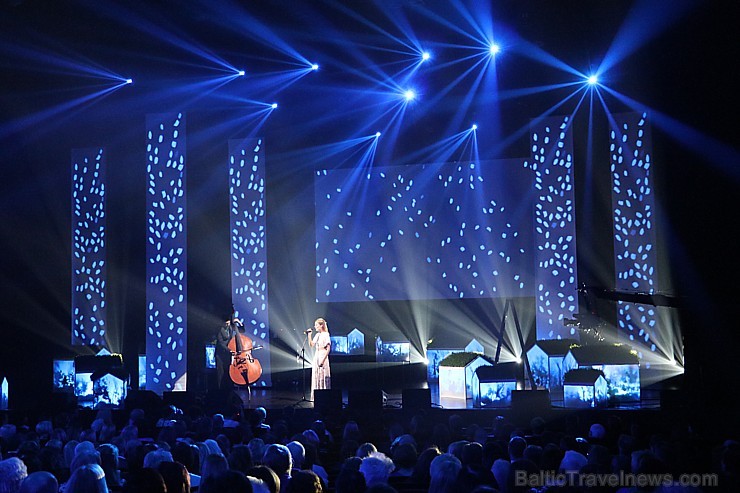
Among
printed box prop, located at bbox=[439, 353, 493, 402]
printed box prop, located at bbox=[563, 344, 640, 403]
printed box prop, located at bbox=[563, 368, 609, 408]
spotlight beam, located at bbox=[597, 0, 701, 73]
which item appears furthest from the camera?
printed box prop, located at bbox=[439, 353, 493, 402]

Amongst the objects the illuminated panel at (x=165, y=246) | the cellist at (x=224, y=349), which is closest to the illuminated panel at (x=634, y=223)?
the cellist at (x=224, y=349)

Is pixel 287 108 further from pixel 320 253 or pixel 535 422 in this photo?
pixel 535 422

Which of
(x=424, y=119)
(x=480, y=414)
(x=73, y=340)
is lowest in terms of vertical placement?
(x=480, y=414)

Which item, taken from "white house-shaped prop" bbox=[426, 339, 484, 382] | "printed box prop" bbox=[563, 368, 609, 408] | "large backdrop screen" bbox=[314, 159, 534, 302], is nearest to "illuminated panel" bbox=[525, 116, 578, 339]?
"large backdrop screen" bbox=[314, 159, 534, 302]

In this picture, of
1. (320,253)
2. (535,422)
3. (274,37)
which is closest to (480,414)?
(535,422)

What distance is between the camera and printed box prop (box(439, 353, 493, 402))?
38.1 ft

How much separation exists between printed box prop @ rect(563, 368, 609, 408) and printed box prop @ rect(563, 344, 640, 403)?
0.89ft

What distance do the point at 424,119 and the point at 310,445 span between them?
11.2 metres

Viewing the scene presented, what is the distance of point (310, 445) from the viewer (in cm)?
555

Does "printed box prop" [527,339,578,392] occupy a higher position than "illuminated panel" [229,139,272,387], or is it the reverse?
"illuminated panel" [229,139,272,387]

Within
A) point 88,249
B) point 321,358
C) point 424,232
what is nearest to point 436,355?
point 424,232

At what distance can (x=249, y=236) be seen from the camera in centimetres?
1552

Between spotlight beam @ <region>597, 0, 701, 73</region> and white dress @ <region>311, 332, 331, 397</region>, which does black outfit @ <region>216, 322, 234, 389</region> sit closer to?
white dress @ <region>311, 332, 331, 397</region>

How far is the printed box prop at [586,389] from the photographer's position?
32.9 feet
